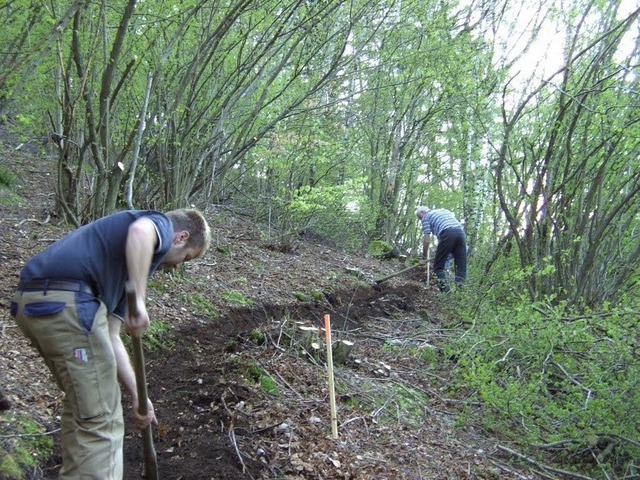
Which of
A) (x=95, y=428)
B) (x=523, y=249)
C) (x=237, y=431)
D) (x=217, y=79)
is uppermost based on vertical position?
(x=217, y=79)

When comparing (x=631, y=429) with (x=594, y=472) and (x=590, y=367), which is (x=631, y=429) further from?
(x=590, y=367)

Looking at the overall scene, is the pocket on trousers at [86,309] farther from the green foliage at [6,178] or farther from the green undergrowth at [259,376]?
the green foliage at [6,178]

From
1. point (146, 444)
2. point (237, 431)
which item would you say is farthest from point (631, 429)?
point (146, 444)

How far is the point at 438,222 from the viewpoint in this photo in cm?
1087

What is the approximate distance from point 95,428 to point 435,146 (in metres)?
15.5

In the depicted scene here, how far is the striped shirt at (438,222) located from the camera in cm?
1064

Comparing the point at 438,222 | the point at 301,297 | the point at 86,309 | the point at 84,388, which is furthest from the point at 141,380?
the point at 438,222

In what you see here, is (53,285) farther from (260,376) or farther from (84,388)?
(260,376)

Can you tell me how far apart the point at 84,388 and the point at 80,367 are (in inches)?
4.0

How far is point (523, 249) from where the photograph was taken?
25.3ft

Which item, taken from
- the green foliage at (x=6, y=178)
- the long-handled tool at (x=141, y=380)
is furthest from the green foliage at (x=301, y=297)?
the long-handled tool at (x=141, y=380)

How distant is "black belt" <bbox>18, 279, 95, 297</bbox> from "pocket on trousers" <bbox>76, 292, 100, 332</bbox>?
0.11 ft

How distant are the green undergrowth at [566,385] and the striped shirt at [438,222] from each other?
4.18 meters

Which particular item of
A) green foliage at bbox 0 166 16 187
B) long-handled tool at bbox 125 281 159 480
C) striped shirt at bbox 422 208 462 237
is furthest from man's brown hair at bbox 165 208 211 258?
striped shirt at bbox 422 208 462 237
